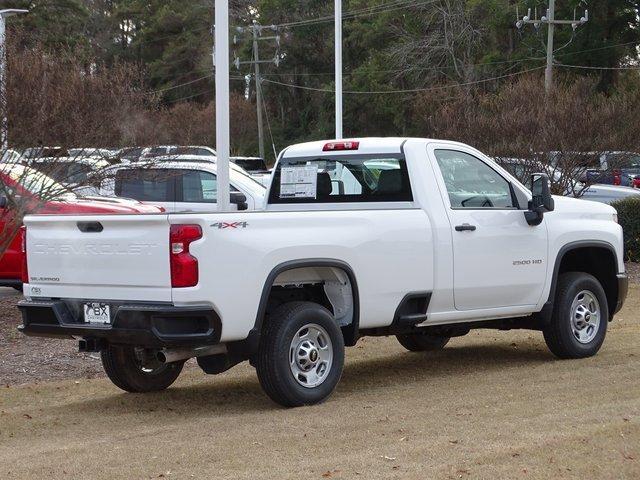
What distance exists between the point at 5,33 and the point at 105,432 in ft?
26.1

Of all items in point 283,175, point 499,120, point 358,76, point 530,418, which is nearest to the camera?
point 530,418

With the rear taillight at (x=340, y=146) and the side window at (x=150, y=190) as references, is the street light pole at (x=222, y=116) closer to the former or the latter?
the rear taillight at (x=340, y=146)

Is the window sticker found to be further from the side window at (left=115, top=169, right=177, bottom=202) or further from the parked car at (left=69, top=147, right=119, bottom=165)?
the side window at (left=115, top=169, right=177, bottom=202)

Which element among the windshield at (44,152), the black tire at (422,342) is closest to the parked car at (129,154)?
the windshield at (44,152)

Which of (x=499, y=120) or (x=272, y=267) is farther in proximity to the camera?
(x=499, y=120)

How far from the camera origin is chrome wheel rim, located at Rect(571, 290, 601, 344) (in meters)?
10.6

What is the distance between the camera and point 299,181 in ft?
33.8

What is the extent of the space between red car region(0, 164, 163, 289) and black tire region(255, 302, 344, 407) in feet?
13.5

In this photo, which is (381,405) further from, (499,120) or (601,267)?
(499,120)

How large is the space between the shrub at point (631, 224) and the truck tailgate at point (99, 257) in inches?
537

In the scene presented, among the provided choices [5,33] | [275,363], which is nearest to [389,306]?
[275,363]

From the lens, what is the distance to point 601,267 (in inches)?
438

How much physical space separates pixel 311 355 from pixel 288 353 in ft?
0.81

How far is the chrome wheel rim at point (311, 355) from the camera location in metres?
8.52
